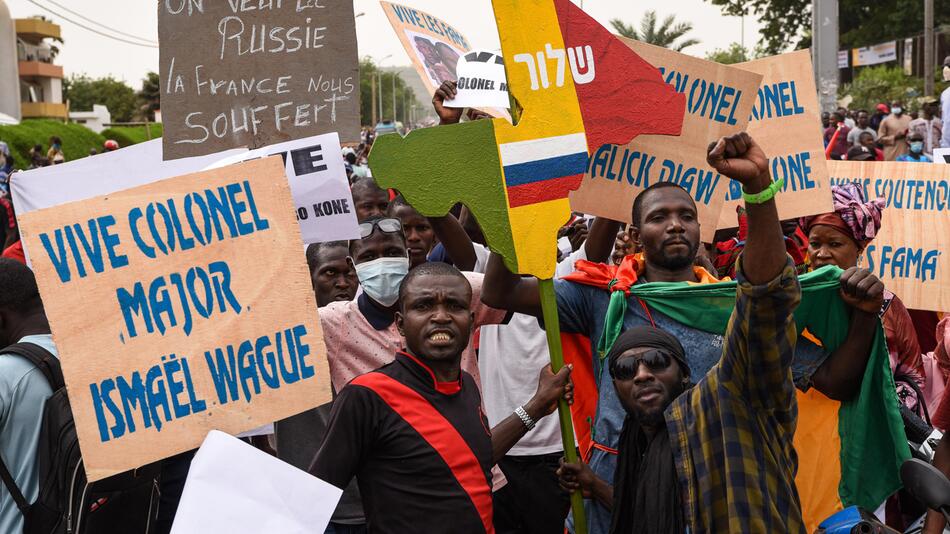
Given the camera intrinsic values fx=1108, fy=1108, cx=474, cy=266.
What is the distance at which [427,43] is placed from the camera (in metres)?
6.90

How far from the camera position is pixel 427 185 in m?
3.77

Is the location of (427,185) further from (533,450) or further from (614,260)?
(614,260)

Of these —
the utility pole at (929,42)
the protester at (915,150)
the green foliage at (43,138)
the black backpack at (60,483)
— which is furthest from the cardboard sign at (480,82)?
the utility pole at (929,42)

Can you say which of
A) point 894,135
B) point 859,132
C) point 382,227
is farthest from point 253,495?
point 894,135

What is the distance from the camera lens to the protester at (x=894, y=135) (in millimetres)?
18969

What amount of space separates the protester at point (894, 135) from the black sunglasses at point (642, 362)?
54.3ft

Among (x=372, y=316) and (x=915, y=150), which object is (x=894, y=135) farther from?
(x=372, y=316)

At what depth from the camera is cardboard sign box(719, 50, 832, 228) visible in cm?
552

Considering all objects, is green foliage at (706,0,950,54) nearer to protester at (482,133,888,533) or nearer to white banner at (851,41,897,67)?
white banner at (851,41,897,67)

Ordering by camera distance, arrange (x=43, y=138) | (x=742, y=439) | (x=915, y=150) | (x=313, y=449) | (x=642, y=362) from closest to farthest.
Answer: (x=742, y=439), (x=642, y=362), (x=313, y=449), (x=915, y=150), (x=43, y=138)

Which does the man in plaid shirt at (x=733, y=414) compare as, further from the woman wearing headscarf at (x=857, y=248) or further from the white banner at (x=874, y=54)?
the white banner at (x=874, y=54)

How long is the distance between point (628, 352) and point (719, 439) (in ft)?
1.54

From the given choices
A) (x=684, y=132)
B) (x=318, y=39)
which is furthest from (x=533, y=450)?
(x=318, y=39)

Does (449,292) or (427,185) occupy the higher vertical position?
(427,185)
